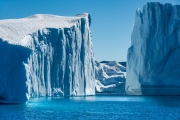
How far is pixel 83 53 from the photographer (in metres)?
33.1

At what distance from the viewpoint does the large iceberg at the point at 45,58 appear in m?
18.0

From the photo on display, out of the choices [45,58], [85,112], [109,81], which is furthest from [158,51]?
[85,112]

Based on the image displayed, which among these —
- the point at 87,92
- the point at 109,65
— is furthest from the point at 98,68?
the point at 87,92

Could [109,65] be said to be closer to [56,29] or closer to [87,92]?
[87,92]

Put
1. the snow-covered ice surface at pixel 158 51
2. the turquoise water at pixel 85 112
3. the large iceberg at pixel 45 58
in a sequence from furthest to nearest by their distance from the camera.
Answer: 1. the snow-covered ice surface at pixel 158 51
2. the large iceberg at pixel 45 58
3. the turquoise water at pixel 85 112

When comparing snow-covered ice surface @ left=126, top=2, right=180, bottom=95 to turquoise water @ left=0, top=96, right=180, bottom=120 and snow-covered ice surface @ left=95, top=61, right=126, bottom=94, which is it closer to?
snow-covered ice surface @ left=95, top=61, right=126, bottom=94

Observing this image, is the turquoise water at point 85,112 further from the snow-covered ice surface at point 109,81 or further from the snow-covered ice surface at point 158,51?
the snow-covered ice surface at point 109,81

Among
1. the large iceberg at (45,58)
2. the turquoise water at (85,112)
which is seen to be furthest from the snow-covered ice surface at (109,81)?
the turquoise water at (85,112)

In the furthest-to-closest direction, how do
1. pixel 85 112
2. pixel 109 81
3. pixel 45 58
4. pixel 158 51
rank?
pixel 109 81, pixel 158 51, pixel 45 58, pixel 85 112

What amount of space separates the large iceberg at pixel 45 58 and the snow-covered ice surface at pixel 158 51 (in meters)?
5.78

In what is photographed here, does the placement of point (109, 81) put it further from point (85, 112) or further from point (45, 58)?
point (85, 112)

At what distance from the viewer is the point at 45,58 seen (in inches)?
1057

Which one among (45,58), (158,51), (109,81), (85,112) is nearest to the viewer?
(85,112)

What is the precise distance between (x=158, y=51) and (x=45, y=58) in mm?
12217
